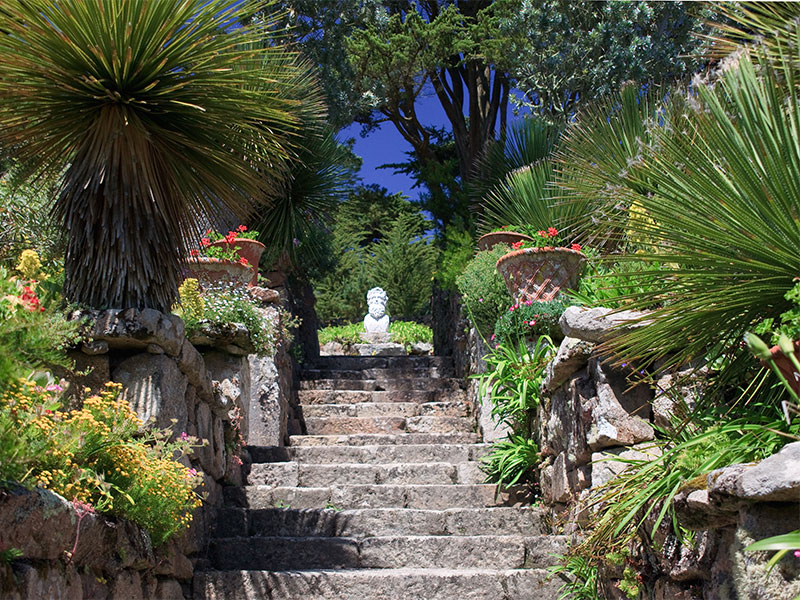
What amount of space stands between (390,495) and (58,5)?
3836mm

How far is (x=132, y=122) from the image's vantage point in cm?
437

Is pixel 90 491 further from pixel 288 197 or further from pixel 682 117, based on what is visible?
pixel 288 197

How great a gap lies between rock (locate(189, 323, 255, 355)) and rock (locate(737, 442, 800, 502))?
4372 mm

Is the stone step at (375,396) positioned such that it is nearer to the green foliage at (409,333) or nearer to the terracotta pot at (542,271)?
the terracotta pot at (542,271)

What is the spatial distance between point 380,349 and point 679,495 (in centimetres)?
1061

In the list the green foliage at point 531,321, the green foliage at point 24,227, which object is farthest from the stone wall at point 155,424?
the green foliage at point 531,321

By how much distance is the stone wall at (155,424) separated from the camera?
9.28ft

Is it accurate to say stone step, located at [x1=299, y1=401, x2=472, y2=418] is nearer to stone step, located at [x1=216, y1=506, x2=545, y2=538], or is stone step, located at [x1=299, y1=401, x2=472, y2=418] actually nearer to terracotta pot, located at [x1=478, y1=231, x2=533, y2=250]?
terracotta pot, located at [x1=478, y1=231, x2=533, y2=250]

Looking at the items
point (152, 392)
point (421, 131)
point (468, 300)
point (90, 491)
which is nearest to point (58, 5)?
point (152, 392)

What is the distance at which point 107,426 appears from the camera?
3.69m

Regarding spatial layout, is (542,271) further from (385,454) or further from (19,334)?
(19,334)

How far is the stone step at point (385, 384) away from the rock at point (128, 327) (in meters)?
4.55

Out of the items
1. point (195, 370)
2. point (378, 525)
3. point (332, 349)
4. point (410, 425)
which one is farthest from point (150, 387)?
point (332, 349)

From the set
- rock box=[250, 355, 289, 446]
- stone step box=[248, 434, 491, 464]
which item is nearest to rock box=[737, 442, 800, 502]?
stone step box=[248, 434, 491, 464]
